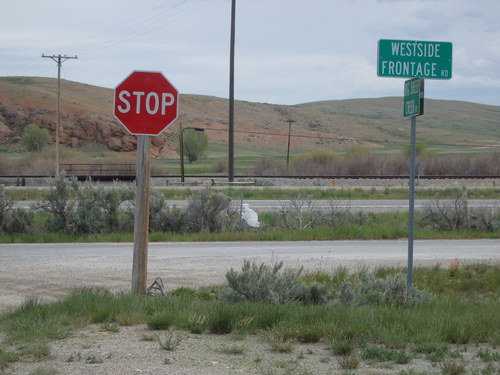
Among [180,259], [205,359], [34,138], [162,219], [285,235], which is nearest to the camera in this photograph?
[205,359]

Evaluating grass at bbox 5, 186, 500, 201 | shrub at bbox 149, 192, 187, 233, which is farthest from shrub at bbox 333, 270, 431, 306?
grass at bbox 5, 186, 500, 201

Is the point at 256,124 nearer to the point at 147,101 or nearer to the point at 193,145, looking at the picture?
the point at 193,145

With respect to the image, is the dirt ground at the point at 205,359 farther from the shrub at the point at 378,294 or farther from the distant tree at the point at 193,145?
the distant tree at the point at 193,145

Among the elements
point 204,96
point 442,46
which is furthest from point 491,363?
point 204,96

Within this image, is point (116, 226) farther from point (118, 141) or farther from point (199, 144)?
point (118, 141)

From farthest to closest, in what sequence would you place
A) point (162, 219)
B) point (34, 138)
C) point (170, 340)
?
point (34, 138)
point (162, 219)
point (170, 340)

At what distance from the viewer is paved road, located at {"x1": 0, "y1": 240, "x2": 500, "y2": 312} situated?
11.4m

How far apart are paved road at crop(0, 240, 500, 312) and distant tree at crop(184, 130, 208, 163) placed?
66.7m

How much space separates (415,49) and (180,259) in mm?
7246

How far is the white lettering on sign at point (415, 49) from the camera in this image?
8321 millimetres

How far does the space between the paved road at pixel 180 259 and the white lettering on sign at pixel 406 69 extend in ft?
15.8

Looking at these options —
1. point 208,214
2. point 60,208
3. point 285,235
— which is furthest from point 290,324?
point 60,208

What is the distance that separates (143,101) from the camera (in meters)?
8.46

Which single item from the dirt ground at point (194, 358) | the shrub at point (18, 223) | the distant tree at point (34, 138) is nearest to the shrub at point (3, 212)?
the shrub at point (18, 223)
